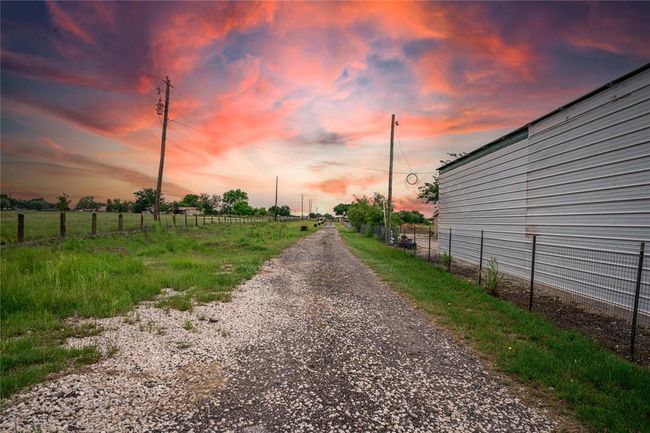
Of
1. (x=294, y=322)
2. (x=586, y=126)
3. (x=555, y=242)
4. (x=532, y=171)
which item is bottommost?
(x=294, y=322)

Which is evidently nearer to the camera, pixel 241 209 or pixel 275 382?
pixel 275 382

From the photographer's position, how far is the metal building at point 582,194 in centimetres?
736

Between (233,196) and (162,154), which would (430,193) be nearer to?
(162,154)

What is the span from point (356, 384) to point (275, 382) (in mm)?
976

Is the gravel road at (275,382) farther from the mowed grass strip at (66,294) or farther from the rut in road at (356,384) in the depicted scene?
the mowed grass strip at (66,294)

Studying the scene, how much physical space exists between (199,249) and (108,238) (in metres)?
4.72

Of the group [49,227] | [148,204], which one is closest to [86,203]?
[148,204]

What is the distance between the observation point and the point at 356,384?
3.79 meters

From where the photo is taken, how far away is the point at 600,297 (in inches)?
313

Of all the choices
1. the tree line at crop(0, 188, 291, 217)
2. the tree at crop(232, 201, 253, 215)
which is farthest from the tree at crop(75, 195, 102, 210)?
the tree at crop(232, 201, 253, 215)

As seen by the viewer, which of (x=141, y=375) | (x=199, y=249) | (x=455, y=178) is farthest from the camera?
(x=455, y=178)

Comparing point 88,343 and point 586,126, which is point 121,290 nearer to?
point 88,343

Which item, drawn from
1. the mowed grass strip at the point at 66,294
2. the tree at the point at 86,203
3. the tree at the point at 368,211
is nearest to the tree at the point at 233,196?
the tree at the point at 86,203

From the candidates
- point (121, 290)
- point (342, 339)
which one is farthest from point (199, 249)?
point (342, 339)
